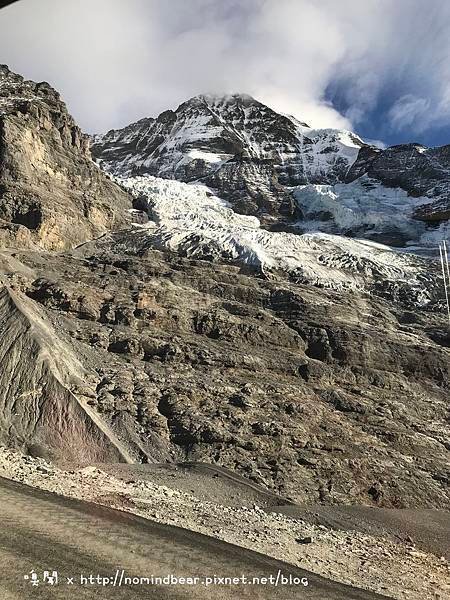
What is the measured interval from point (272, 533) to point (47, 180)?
51848 millimetres

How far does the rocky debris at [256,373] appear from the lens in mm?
24609

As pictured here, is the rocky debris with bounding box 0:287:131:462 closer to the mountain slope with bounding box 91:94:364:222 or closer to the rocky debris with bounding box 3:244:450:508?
the rocky debris with bounding box 3:244:450:508

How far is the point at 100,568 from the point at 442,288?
2181 inches

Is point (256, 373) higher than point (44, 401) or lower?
higher

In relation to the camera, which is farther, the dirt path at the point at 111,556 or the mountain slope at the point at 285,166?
the mountain slope at the point at 285,166

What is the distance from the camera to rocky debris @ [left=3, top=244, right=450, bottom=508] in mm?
24609

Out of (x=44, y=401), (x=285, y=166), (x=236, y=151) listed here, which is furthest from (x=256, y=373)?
(x=236, y=151)

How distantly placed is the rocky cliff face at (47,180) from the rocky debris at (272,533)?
3151cm

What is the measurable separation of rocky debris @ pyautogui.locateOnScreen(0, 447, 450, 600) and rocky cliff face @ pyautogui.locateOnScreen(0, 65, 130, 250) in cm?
3151

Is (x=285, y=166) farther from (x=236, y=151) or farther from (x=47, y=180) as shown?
(x=47, y=180)

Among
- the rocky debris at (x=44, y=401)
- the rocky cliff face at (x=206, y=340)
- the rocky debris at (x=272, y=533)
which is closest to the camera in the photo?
the rocky debris at (x=272, y=533)

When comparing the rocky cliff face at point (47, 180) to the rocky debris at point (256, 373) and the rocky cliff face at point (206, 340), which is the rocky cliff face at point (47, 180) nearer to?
the rocky cliff face at point (206, 340)

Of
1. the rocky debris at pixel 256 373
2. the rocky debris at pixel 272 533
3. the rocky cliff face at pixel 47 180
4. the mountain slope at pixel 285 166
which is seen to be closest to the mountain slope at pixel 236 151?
the mountain slope at pixel 285 166

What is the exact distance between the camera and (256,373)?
32.3 meters
